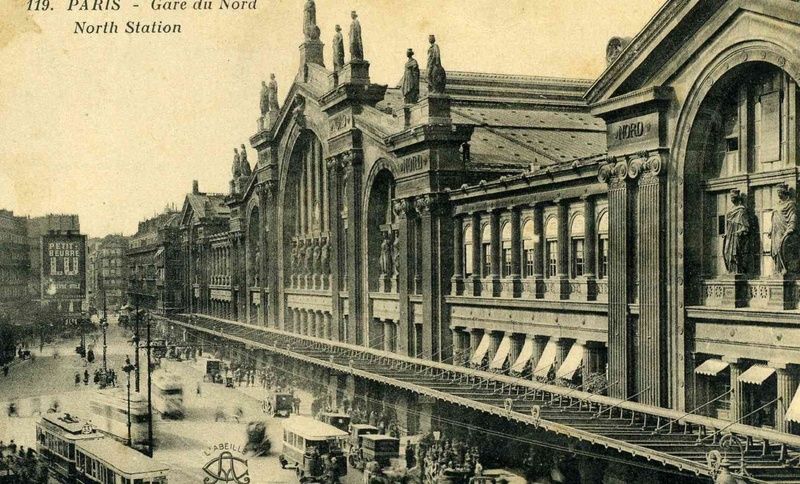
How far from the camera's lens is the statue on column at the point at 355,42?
173 feet

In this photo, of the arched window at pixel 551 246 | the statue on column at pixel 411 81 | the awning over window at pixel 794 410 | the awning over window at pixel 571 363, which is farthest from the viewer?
the statue on column at pixel 411 81

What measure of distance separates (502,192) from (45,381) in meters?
46.9

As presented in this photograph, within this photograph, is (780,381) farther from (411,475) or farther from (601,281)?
(411,475)

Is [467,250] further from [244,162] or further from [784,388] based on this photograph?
[244,162]

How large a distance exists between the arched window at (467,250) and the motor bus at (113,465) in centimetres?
1693

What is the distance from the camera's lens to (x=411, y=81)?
45750 mm

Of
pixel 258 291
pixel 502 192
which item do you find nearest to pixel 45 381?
pixel 258 291

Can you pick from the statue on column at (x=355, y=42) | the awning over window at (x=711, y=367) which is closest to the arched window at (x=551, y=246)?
the awning over window at (x=711, y=367)

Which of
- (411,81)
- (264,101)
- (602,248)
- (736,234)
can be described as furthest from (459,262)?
(264,101)

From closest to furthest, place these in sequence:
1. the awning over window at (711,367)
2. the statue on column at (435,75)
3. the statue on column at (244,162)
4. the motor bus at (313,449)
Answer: the awning over window at (711,367), the motor bus at (313,449), the statue on column at (435,75), the statue on column at (244,162)

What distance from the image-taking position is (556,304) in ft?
111

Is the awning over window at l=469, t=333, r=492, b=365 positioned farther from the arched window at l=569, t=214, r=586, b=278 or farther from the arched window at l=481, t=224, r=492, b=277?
the arched window at l=569, t=214, r=586, b=278

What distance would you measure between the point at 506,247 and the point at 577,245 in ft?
17.8

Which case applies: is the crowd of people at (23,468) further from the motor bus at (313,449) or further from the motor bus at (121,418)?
the motor bus at (313,449)
